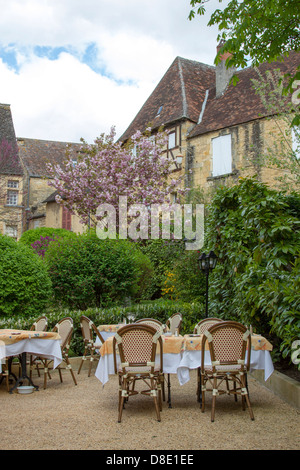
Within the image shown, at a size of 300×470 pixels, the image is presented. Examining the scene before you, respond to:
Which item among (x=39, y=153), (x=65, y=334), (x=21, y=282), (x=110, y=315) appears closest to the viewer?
(x=65, y=334)

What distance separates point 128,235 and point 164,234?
1.41 m

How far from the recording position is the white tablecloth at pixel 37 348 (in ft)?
21.7

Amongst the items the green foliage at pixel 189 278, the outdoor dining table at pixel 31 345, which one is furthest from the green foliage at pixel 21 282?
the green foliage at pixel 189 278

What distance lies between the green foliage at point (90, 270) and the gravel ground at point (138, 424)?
4020mm

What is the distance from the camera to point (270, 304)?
232 inches

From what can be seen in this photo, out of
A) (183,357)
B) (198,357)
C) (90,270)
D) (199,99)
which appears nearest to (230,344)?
(198,357)

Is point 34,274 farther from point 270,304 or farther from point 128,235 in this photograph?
point 128,235

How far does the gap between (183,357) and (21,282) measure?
4.41 m

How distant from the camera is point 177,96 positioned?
A: 74.6 ft

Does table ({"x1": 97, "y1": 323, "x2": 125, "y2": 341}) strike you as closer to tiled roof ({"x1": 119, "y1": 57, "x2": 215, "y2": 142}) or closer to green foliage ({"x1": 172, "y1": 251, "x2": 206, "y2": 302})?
green foliage ({"x1": 172, "y1": 251, "x2": 206, "y2": 302})

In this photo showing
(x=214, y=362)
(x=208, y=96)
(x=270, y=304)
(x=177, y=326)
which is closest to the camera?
(x=214, y=362)

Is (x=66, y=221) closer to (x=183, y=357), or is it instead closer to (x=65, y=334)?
(x=65, y=334)

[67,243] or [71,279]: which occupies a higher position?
[67,243]
